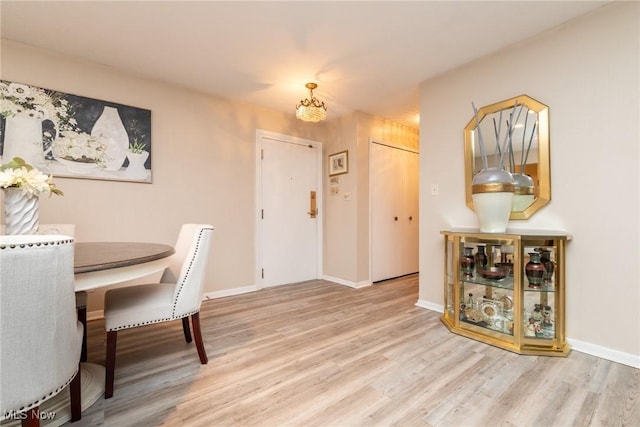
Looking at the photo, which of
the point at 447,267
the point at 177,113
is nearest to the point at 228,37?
the point at 177,113

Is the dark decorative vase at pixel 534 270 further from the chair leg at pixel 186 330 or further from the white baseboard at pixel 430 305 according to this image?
the chair leg at pixel 186 330

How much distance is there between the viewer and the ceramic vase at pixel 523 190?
81.8 inches

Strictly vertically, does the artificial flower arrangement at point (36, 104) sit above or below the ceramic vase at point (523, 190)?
above

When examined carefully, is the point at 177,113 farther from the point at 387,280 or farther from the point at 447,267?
the point at 387,280

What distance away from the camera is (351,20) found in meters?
1.92

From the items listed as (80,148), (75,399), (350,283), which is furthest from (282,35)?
(350,283)

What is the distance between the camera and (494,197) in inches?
77.6

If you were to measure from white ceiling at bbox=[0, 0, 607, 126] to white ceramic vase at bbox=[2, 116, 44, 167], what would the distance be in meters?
0.61

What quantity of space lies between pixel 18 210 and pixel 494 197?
107 inches

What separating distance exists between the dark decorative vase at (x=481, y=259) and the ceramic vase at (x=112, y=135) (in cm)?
313

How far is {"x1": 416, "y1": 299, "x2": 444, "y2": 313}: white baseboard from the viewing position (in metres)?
2.65

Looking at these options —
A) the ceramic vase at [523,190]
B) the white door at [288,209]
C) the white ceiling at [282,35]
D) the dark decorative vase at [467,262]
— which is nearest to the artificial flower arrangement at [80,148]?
the white ceiling at [282,35]

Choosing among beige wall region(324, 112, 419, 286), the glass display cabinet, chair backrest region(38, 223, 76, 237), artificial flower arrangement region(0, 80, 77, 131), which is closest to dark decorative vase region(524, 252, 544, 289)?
the glass display cabinet

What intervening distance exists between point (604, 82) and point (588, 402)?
1.87m
